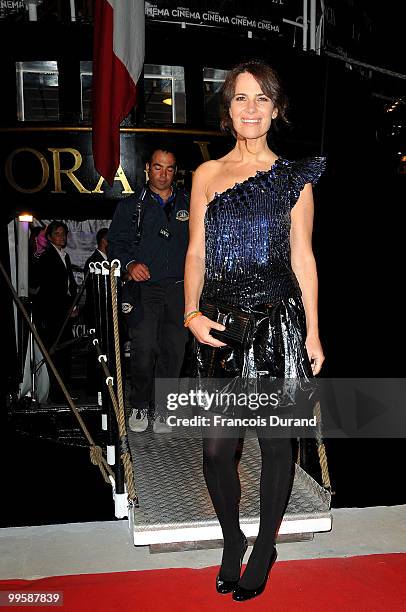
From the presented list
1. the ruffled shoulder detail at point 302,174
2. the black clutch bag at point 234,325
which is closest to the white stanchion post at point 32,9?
the ruffled shoulder detail at point 302,174

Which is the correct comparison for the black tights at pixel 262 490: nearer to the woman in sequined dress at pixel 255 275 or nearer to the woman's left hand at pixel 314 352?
the woman in sequined dress at pixel 255 275

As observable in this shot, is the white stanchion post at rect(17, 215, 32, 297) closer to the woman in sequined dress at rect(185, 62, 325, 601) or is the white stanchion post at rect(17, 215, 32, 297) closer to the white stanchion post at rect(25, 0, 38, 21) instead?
the white stanchion post at rect(25, 0, 38, 21)

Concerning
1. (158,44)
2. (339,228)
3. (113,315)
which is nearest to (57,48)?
(158,44)

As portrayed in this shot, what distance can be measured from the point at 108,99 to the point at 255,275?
197 inches

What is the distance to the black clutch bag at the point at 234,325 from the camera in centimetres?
258

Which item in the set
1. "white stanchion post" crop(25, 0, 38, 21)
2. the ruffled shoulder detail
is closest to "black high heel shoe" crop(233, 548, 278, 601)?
the ruffled shoulder detail

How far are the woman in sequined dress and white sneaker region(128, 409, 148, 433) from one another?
216 centimetres

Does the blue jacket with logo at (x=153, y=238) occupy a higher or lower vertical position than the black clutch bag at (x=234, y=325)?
higher

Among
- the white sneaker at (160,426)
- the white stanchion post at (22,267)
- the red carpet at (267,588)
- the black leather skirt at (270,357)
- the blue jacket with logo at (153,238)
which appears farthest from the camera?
the white stanchion post at (22,267)

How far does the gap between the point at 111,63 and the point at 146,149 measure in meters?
5.04

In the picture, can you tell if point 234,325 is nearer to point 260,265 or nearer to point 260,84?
point 260,265

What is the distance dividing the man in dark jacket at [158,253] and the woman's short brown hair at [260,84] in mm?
1915

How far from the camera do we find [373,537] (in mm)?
3143

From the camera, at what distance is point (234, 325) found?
8.47ft
